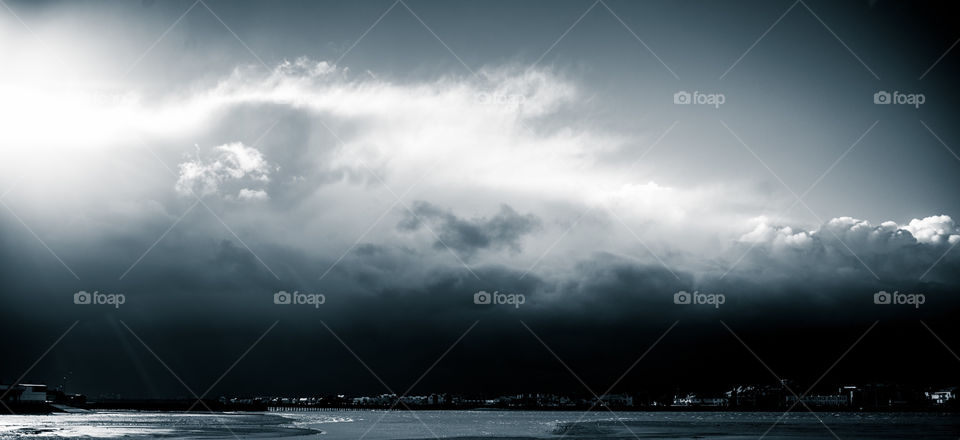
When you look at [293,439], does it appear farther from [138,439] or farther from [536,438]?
[536,438]

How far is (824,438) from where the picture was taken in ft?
247

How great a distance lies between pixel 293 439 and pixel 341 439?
455cm

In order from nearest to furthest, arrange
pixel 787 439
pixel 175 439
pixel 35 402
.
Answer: pixel 175 439
pixel 787 439
pixel 35 402

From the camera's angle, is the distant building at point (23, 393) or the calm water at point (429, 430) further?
the distant building at point (23, 393)

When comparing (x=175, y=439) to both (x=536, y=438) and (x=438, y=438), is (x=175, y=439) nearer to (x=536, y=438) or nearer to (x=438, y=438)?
(x=438, y=438)

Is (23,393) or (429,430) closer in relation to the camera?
(429,430)

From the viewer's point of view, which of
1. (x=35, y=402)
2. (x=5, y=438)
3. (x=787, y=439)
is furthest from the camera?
(x=35, y=402)

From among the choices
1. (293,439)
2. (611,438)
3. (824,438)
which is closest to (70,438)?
(293,439)

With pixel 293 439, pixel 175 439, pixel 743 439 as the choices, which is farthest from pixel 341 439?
pixel 743 439

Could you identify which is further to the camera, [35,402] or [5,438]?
[35,402]

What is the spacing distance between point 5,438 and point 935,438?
275ft

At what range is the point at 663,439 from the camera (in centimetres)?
7050

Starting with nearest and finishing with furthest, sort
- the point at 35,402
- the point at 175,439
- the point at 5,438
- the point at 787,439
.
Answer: the point at 5,438 < the point at 175,439 < the point at 787,439 < the point at 35,402

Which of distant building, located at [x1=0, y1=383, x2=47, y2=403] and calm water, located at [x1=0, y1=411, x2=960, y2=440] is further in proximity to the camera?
distant building, located at [x1=0, y1=383, x2=47, y2=403]
